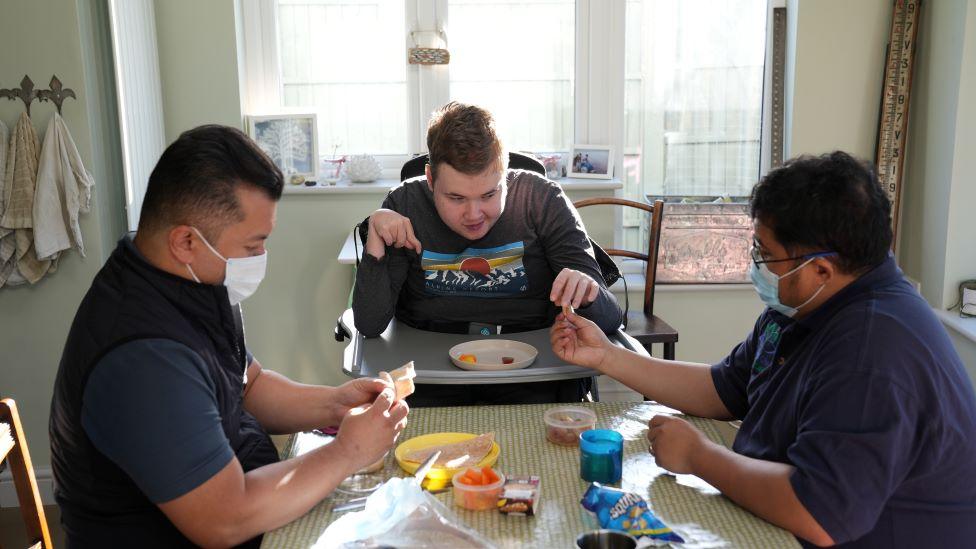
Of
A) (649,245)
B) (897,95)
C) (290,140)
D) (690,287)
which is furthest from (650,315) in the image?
(290,140)

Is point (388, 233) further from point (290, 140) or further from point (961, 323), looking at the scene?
point (961, 323)

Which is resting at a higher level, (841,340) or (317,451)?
(841,340)

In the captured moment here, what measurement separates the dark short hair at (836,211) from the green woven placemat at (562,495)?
392 millimetres

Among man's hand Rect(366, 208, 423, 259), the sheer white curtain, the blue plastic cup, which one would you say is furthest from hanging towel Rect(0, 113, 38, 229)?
the sheer white curtain

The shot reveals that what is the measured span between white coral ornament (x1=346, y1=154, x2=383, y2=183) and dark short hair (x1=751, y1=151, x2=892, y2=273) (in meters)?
2.32

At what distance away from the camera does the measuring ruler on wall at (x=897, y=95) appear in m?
3.29

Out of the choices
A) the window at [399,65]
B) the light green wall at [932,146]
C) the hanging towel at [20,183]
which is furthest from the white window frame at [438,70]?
the light green wall at [932,146]

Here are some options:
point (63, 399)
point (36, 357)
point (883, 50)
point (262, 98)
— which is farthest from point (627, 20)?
point (63, 399)

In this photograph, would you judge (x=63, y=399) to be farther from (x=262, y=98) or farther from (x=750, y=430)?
(x=262, y=98)

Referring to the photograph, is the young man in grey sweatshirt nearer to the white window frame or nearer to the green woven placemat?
the green woven placemat

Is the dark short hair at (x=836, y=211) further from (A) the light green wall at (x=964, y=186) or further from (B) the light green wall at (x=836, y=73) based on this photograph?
(B) the light green wall at (x=836, y=73)

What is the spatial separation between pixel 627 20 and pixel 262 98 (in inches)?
60.2

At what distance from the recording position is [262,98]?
11.6 feet

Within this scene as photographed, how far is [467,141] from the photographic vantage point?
6.40ft
